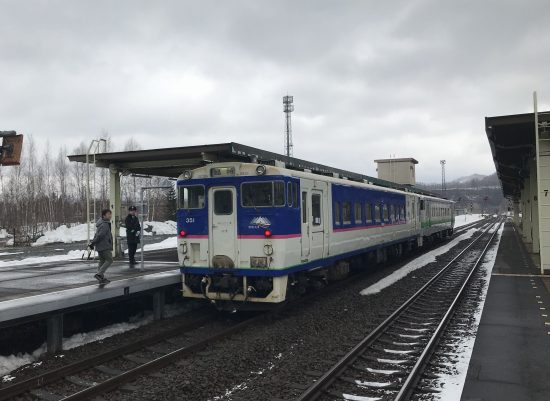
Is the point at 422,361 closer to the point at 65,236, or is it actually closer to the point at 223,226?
the point at 223,226

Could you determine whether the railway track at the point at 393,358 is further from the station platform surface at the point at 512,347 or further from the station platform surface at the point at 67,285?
the station platform surface at the point at 67,285

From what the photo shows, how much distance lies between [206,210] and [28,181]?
45.1 metres

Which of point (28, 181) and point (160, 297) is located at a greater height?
point (28, 181)

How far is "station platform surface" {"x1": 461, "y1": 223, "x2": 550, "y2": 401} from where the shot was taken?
578cm

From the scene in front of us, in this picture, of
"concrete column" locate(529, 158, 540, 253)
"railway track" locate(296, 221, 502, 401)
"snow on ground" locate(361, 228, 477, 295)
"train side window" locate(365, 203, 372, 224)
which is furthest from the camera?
"concrete column" locate(529, 158, 540, 253)

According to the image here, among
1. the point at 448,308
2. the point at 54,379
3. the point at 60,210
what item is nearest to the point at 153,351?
the point at 54,379

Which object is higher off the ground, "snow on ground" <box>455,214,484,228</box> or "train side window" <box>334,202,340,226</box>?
"train side window" <box>334,202,340,226</box>

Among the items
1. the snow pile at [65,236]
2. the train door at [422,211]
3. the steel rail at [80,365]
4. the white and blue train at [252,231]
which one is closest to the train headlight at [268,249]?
the white and blue train at [252,231]

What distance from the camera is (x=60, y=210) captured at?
58125 mm

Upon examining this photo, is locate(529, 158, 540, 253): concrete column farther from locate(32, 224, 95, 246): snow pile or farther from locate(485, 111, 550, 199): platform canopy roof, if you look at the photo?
locate(32, 224, 95, 246): snow pile

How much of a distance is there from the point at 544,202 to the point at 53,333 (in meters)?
14.2

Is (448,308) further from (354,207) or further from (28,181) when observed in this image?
(28,181)

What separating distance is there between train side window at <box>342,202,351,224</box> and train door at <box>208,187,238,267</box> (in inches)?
153

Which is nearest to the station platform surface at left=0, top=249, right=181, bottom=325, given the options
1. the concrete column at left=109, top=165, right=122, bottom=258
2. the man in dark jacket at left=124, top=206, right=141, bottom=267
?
the man in dark jacket at left=124, top=206, right=141, bottom=267
